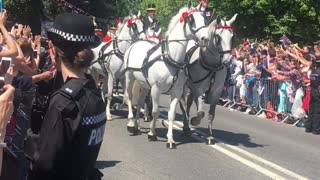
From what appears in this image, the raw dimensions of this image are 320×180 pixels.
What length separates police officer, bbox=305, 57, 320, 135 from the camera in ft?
40.9

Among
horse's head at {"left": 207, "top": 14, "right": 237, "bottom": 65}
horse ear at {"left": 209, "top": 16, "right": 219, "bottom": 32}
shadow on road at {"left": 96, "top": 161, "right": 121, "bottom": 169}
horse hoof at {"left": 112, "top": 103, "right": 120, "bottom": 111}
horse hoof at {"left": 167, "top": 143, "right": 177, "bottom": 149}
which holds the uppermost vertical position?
horse ear at {"left": 209, "top": 16, "right": 219, "bottom": 32}

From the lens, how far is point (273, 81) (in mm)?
15438

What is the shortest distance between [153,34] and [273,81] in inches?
200

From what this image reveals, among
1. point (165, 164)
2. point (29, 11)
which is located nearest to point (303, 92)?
point (165, 164)

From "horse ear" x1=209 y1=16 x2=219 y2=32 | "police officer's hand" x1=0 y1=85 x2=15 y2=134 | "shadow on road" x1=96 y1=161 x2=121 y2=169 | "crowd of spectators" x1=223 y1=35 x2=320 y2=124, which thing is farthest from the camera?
"crowd of spectators" x1=223 y1=35 x2=320 y2=124

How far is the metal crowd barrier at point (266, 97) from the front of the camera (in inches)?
575

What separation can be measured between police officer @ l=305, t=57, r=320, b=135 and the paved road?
1.87 ft

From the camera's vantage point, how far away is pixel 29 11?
38.0 m

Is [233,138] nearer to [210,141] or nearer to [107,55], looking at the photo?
[210,141]

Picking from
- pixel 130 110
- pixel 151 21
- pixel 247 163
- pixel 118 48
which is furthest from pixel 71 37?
pixel 118 48

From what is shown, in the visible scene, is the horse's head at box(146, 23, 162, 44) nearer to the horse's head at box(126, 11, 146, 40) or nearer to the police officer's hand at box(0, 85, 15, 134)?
the horse's head at box(126, 11, 146, 40)

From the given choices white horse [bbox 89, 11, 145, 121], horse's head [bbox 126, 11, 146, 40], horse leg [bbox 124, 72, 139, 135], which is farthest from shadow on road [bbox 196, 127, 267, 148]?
horse's head [bbox 126, 11, 146, 40]

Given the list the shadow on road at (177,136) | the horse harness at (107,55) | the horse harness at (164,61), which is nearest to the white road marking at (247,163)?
the shadow on road at (177,136)

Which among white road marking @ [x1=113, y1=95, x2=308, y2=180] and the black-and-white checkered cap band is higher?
the black-and-white checkered cap band
